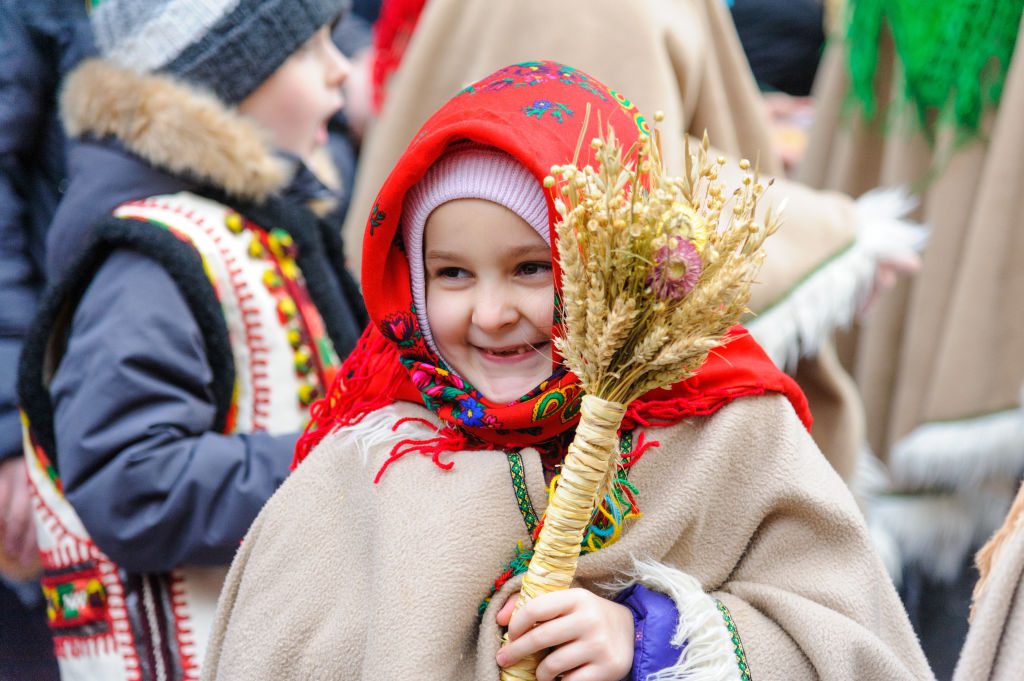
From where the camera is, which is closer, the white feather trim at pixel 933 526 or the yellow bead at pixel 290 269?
the yellow bead at pixel 290 269

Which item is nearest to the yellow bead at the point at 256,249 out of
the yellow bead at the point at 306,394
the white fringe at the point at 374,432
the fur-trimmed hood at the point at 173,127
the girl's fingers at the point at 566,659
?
the fur-trimmed hood at the point at 173,127

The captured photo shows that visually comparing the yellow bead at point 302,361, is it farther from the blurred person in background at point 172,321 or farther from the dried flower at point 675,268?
the dried flower at point 675,268

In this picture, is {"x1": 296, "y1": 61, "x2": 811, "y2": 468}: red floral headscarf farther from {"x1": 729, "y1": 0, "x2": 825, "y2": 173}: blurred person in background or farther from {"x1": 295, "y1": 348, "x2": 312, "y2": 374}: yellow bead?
{"x1": 729, "y1": 0, "x2": 825, "y2": 173}: blurred person in background

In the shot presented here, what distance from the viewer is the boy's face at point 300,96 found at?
93.5 inches

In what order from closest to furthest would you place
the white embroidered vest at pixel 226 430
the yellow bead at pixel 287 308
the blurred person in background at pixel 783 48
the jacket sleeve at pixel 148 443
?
the jacket sleeve at pixel 148 443 < the white embroidered vest at pixel 226 430 < the yellow bead at pixel 287 308 < the blurred person in background at pixel 783 48

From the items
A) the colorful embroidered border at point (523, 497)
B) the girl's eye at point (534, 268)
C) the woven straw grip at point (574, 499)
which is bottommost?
the colorful embroidered border at point (523, 497)

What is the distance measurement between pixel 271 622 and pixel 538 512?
391 millimetres

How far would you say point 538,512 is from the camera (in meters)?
1.55

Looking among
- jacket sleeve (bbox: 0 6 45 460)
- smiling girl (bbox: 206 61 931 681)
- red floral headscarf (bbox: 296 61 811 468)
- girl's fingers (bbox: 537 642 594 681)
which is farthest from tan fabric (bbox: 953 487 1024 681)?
jacket sleeve (bbox: 0 6 45 460)

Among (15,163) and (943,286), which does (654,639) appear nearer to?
A: (15,163)

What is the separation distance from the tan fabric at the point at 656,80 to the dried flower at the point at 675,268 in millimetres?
1089

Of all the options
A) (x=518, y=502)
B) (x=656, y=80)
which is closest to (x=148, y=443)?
(x=518, y=502)

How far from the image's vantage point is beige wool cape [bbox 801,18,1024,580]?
311cm

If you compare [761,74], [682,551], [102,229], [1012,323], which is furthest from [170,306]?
[761,74]
